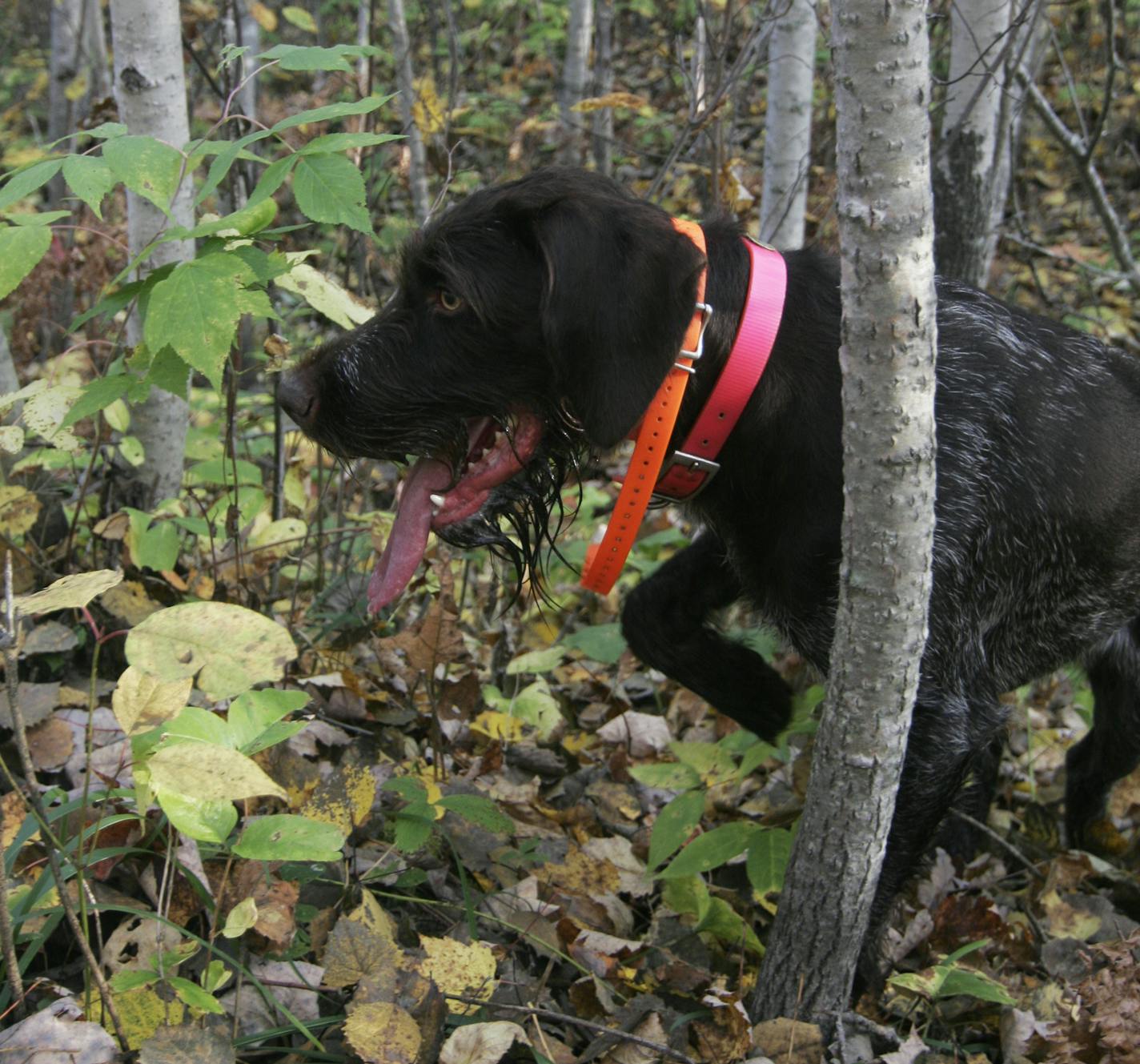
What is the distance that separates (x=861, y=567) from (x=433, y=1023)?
117 cm

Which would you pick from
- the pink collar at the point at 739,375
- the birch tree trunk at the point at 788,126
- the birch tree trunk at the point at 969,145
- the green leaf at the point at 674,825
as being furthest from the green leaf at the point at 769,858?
the birch tree trunk at the point at 788,126

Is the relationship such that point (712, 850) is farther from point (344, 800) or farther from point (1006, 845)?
point (1006, 845)

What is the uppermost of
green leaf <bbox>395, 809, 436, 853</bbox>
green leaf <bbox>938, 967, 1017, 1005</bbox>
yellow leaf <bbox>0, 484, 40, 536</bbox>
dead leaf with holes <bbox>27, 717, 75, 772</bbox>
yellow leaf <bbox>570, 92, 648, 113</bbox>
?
yellow leaf <bbox>570, 92, 648, 113</bbox>

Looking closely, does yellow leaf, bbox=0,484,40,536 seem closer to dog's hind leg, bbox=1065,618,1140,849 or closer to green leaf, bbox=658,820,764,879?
green leaf, bbox=658,820,764,879

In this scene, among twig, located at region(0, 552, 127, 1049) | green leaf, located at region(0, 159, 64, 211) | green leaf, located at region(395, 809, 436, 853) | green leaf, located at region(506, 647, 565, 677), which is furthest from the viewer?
green leaf, located at region(506, 647, 565, 677)

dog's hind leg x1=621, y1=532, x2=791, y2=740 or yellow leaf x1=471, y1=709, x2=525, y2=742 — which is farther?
yellow leaf x1=471, y1=709, x2=525, y2=742

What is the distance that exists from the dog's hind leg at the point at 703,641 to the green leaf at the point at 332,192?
149cm

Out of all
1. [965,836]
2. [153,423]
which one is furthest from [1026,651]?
[153,423]

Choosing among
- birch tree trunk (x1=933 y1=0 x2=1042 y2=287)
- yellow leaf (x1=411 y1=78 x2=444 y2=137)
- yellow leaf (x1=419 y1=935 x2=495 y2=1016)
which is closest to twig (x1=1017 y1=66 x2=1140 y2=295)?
birch tree trunk (x1=933 y1=0 x2=1042 y2=287)

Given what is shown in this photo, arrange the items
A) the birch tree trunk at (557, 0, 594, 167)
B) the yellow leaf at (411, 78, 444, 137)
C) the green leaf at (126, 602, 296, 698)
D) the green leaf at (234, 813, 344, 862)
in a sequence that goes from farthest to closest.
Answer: the birch tree trunk at (557, 0, 594, 167) < the yellow leaf at (411, 78, 444, 137) < the green leaf at (234, 813, 344, 862) < the green leaf at (126, 602, 296, 698)

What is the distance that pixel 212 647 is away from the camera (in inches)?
79.0

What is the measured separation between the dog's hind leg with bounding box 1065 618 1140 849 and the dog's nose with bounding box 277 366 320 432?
8.14ft

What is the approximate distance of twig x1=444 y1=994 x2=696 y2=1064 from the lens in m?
2.40

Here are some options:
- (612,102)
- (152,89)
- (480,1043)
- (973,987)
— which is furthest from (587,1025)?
(612,102)
